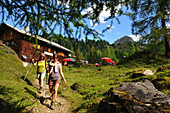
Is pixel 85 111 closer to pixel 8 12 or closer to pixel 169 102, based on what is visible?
pixel 169 102

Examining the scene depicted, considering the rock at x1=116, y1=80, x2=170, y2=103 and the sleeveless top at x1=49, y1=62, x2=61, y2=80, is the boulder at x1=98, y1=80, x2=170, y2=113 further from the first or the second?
the sleeveless top at x1=49, y1=62, x2=61, y2=80

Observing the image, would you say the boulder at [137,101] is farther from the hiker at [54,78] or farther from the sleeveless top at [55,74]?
the sleeveless top at [55,74]

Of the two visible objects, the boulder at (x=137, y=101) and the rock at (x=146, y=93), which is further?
the rock at (x=146, y=93)

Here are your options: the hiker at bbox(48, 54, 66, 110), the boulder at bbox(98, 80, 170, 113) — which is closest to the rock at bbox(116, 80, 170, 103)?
the boulder at bbox(98, 80, 170, 113)

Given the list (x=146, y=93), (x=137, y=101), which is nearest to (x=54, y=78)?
(x=137, y=101)

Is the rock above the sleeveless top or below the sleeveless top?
below

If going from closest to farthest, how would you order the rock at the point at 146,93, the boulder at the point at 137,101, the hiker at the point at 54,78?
the boulder at the point at 137,101 < the rock at the point at 146,93 < the hiker at the point at 54,78

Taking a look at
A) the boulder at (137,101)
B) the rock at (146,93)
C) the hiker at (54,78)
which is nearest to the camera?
the boulder at (137,101)

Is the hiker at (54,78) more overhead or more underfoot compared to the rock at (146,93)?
more overhead

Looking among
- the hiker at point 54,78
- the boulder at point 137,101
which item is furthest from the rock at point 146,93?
the hiker at point 54,78

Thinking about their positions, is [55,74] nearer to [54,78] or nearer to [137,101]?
[54,78]

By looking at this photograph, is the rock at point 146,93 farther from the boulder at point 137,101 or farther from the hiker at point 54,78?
the hiker at point 54,78

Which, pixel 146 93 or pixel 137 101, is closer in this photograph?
pixel 137 101

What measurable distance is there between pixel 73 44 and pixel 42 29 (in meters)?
1.26
